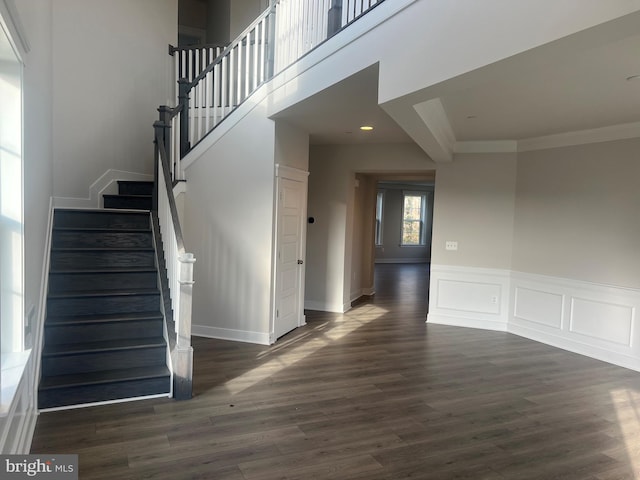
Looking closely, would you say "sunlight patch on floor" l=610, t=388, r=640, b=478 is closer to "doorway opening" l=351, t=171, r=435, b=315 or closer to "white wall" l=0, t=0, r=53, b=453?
"white wall" l=0, t=0, r=53, b=453

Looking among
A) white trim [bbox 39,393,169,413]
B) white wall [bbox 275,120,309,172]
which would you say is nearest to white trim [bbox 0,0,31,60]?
white trim [bbox 39,393,169,413]

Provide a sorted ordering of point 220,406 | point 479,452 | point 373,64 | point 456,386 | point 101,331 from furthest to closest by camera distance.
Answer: point 456,386
point 101,331
point 220,406
point 373,64
point 479,452

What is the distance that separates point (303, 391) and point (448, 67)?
2.73 metres

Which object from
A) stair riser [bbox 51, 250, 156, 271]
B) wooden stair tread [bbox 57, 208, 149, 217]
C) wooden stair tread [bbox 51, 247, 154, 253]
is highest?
wooden stair tread [bbox 57, 208, 149, 217]

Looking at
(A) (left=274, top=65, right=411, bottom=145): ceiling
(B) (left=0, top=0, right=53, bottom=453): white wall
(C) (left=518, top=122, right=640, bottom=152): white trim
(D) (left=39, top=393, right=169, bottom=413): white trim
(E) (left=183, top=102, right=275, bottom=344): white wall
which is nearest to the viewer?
(B) (left=0, top=0, right=53, bottom=453): white wall

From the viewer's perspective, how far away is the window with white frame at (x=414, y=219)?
14.5 metres

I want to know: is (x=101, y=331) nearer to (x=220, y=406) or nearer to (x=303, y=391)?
(x=220, y=406)

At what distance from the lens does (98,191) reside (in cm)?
555

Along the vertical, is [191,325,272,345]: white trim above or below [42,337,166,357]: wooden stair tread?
below

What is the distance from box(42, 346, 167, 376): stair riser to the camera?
11.0 ft

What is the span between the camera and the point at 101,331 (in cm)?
368

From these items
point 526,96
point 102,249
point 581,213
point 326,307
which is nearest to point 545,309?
point 581,213

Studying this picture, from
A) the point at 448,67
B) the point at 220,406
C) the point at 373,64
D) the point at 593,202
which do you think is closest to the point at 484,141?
the point at 593,202

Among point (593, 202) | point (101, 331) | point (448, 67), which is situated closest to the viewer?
point (448, 67)
